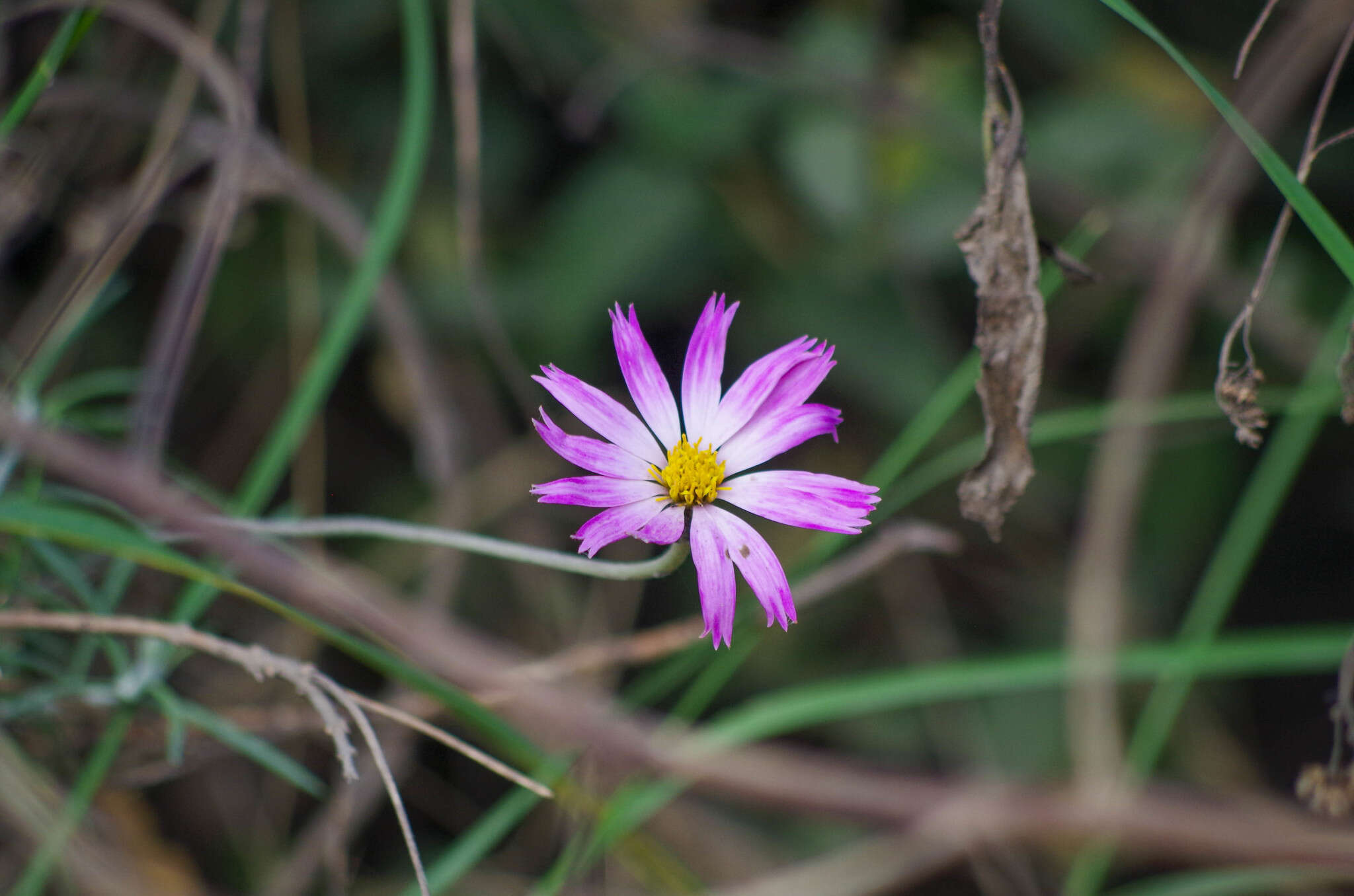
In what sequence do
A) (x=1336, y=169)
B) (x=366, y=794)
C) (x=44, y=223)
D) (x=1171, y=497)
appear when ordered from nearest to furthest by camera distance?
(x=366, y=794) < (x=44, y=223) < (x=1336, y=169) < (x=1171, y=497)

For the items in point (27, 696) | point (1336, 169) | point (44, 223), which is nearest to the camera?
point (27, 696)

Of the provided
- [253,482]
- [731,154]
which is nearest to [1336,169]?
[731,154]

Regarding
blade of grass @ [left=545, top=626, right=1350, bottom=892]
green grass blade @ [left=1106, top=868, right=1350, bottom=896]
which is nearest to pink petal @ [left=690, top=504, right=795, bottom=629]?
blade of grass @ [left=545, top=626, right=1350, bottom=892]

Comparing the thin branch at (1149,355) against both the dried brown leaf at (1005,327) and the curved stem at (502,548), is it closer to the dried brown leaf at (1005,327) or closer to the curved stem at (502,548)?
the dried brown leaf at (1005,327)

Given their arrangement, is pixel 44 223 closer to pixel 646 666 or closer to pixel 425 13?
pixel 425 13

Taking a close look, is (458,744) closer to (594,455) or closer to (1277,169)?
(594,455)
